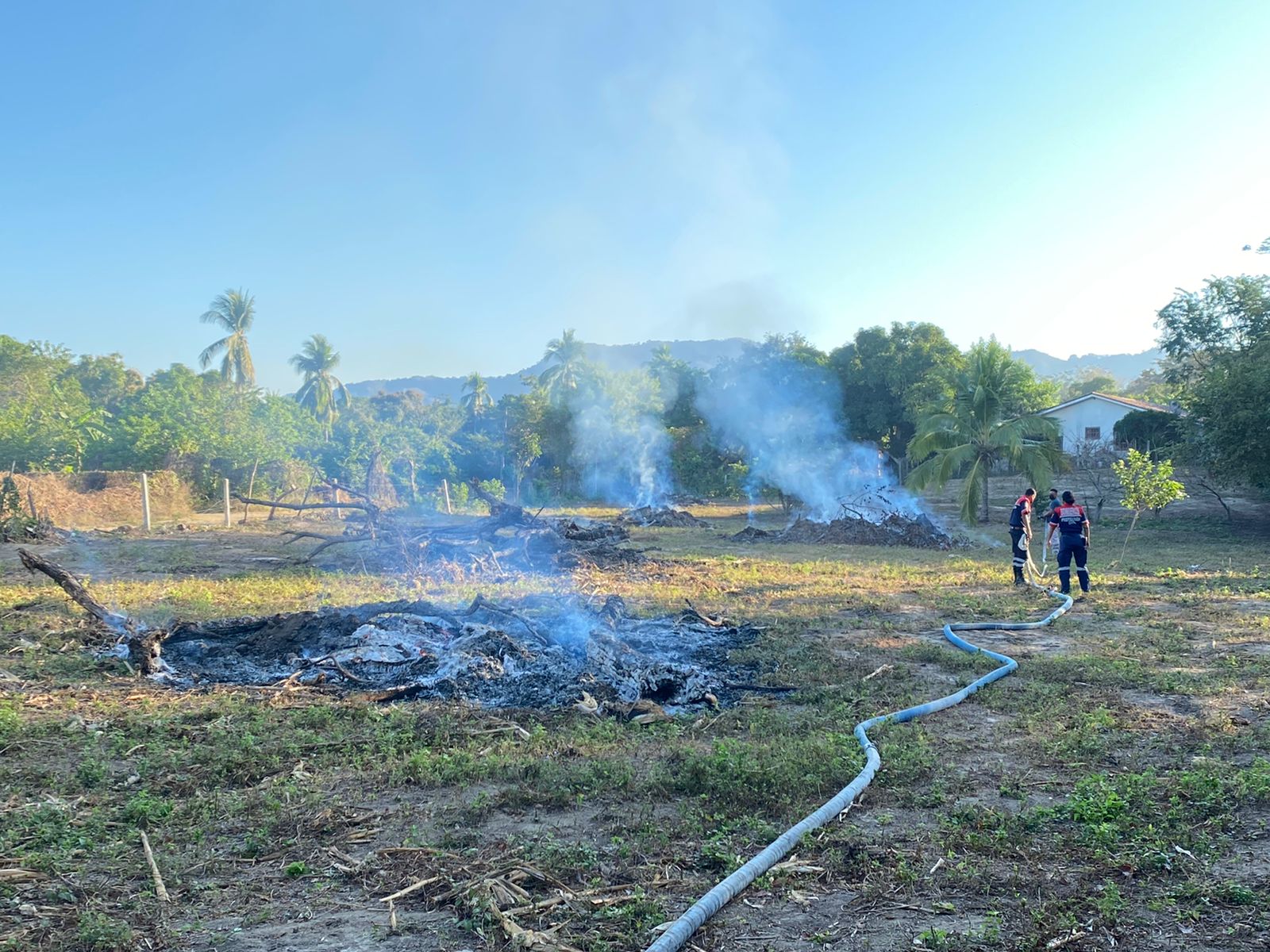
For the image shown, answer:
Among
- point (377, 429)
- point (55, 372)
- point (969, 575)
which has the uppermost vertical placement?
Result: point (55, 372)

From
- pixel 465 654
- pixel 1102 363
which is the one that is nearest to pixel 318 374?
pixel 465 654

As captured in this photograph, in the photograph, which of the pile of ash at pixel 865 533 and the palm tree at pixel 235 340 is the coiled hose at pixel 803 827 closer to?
the pile of ash at pixel 865 533

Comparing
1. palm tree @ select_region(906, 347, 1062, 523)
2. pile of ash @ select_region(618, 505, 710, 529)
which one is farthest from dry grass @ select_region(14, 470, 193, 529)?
palm tree @ select_region(906, 347, 1062, 523)

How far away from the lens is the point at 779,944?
307 centimetres

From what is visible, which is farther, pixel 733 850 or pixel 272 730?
pixel 272 730

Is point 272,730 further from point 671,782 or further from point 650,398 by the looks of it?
point 650,398

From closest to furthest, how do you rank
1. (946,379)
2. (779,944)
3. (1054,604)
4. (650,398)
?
(779,944) < (1054,604) < (946,379) < (650,398)

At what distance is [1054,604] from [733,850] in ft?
29.0

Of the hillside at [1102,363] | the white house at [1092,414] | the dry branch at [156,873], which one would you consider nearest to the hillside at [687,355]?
the hillside at [1102,363]

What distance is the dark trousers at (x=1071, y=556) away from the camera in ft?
37.8

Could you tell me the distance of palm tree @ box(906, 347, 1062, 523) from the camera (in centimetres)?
2086

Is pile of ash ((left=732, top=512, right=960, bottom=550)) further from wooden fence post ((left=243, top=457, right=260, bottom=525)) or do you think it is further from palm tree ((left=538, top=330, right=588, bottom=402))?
palm tree ((left=538, top=330, right=588, bottom=402))

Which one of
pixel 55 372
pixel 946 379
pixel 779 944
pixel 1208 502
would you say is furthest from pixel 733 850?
pixel 55 372

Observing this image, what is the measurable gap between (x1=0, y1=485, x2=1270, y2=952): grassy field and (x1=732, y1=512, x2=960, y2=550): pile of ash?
35.3ft
